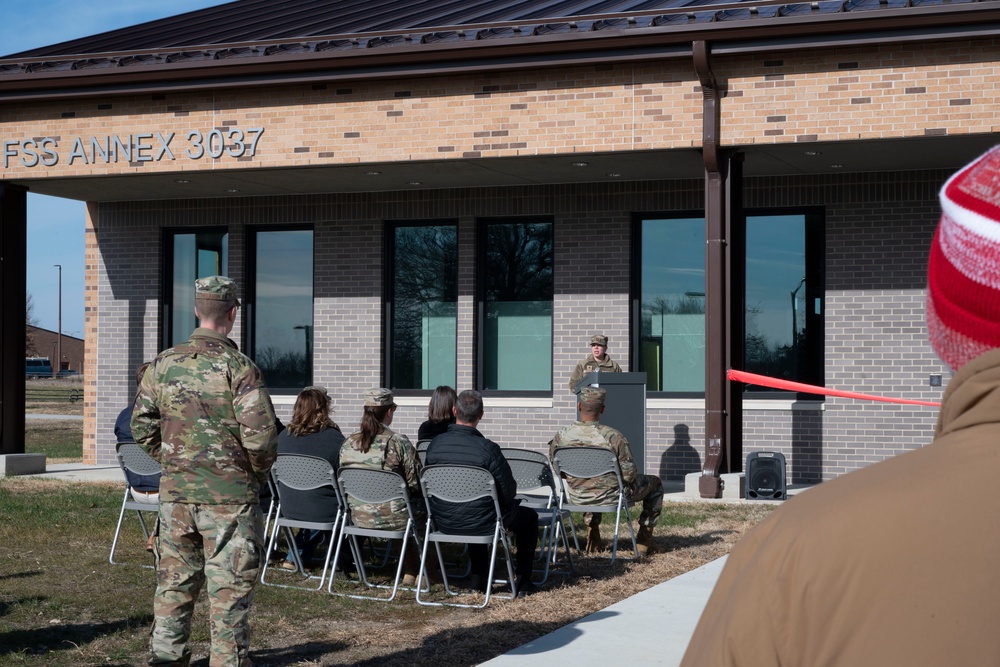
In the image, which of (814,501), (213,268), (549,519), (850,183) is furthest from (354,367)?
(814,501)

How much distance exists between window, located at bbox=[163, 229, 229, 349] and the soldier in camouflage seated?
933 cm

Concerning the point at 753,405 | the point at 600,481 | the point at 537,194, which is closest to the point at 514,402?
the point at 537,194

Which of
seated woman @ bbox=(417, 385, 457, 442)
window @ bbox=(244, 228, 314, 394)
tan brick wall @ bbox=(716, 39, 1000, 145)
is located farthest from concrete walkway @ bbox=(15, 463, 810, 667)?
window @ bbox=(244, 228, 314, 394)

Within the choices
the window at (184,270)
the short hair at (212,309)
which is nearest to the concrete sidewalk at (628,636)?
the short hair at (212,309)

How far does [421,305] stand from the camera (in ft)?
52.2

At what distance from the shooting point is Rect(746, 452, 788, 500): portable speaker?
12.2 m

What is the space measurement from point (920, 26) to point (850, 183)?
115 inches

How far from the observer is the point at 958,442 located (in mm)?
1281

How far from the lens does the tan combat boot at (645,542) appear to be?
30.2ft

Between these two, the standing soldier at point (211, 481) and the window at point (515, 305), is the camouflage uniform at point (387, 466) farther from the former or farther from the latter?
the window at point (515, 305)

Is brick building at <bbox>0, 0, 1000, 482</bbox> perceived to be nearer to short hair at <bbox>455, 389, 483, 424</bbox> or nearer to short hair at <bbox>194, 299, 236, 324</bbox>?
short hair at <bbox>455, 389, 483, 424</bbox>

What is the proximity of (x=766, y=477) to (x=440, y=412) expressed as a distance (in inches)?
170

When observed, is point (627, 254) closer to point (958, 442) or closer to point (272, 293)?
point (272, 293)

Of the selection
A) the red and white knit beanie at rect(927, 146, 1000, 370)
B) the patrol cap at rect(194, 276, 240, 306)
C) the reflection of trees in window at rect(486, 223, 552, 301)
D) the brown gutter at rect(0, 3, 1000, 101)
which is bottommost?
the red and white knit beanie at rect(927, 146, 1000, 370)
